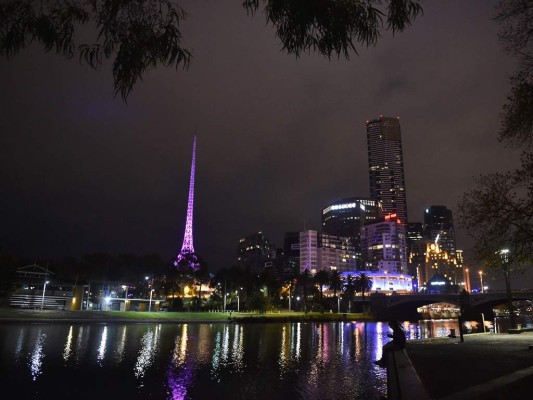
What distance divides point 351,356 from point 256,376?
1514cm

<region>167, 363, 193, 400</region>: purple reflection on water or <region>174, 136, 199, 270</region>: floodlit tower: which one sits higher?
<region>174, 136, 199, 270</region>: floodlit tower

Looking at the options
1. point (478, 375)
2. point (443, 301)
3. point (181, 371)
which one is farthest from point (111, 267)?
point (478, 375)

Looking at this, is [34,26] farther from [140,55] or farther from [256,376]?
[256,376]

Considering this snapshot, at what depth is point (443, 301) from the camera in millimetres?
147000

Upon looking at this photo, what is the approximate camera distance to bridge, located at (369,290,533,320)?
429 ft

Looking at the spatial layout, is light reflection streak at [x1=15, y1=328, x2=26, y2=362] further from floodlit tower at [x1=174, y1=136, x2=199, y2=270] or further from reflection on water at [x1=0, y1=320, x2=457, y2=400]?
floodlit tower at [x1=174, y1=136, x2=199, y2=270]

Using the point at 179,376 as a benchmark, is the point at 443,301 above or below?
above

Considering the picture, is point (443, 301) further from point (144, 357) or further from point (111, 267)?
point (144, 357)

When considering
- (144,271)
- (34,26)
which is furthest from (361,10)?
(144,271)

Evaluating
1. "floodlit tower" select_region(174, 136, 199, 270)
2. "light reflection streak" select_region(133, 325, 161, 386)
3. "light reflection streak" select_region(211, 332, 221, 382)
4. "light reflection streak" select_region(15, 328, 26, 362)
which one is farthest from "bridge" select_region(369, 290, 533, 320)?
"light reflection streak" select_region(15, 328, 26, 362)

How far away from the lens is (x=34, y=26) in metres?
6.33

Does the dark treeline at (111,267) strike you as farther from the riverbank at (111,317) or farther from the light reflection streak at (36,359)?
the light reflection streak at (36,359)

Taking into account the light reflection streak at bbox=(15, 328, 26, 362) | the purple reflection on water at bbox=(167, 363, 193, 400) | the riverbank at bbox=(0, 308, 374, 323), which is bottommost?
the purple reflection on water at bbox=(167, 363, 193, 400)

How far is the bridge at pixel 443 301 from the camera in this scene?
131m
